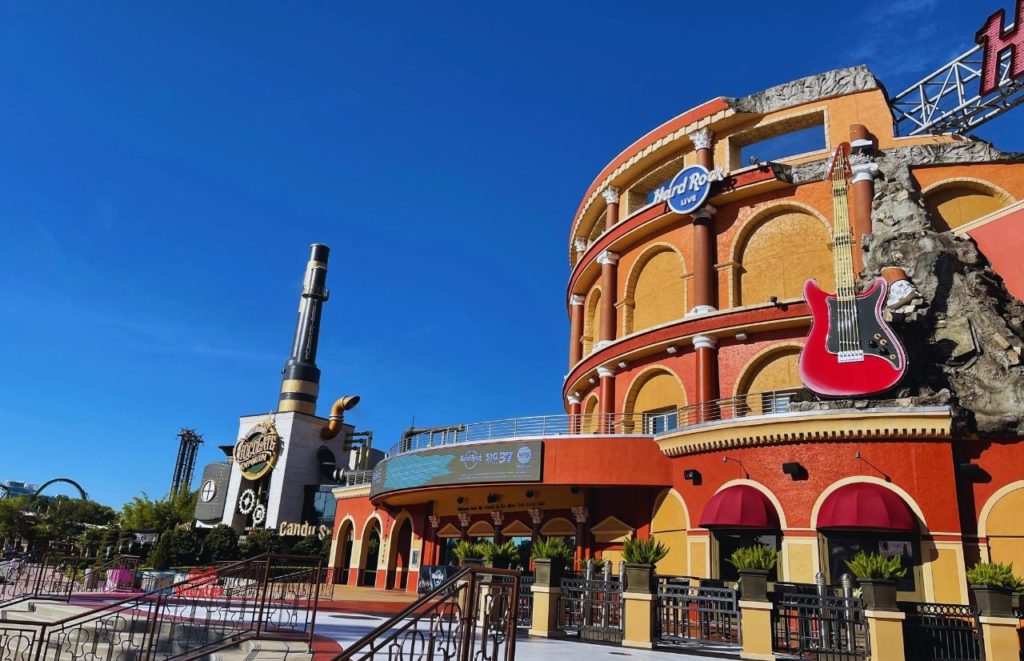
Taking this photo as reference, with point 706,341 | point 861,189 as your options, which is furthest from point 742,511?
point 861,189

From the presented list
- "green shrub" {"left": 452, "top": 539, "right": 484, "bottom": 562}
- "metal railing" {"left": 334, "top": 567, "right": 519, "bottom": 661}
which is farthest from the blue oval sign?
"metal railing" {"left": 334, "top": 567, "right": 519, "bottom": 661}

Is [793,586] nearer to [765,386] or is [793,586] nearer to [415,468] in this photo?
[765,386]

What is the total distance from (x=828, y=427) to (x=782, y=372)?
611 cm

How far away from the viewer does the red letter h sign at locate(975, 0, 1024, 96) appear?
2677 cm

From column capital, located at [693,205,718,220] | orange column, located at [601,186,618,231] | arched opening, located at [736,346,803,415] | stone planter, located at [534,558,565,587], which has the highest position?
orange column, located at [601,186,618,231]

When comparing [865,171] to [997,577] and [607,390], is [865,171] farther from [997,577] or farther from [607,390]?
[997,577]

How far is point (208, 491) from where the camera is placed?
59750mm

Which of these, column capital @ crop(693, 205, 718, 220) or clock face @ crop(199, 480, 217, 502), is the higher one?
column capital @ crop(693, 205, 718, 220)

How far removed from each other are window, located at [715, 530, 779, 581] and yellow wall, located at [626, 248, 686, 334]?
10.5 meters

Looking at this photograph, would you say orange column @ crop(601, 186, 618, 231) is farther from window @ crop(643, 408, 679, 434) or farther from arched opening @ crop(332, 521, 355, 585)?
arched opening @ crop(332, 521, 355, 585)

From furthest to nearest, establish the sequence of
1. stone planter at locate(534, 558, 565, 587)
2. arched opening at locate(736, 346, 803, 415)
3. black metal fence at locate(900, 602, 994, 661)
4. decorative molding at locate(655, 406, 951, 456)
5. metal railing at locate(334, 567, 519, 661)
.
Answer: arched opening at locate(736, 346, 803, 415), decorative molding at locate(655, 406, 951, 456), stone planter at locate(534, 558, 565, 587), black metal fence at locate(900, 602, 994, 661), metal railing at locate(334, 567, 519, 661)

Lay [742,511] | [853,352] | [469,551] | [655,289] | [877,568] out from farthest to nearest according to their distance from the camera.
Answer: [655,289] → [853,352] → [742,511] → [469,551] → [877,568]

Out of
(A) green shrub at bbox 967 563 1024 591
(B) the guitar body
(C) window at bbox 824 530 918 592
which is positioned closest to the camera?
(A) green shrub at bbox 967 563 1024 591

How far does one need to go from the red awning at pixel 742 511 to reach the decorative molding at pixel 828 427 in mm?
1570
